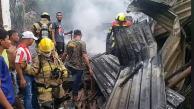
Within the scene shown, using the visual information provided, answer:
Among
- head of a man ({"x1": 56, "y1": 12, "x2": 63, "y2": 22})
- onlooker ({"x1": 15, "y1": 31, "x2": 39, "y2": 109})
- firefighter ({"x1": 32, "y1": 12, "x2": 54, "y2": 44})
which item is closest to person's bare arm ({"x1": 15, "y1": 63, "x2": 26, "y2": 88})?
onlooker ({"x1": 15, "y1": 31, "x2": 39, "y2": 109})

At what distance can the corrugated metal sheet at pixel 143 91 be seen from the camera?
6.17 meters

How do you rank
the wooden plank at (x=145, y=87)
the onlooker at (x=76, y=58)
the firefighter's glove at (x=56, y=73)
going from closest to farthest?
the wooden plank at (x=145, y=87), the firefighter's glove at (x=56, y=73), the onlooker at (x=76, y=58)

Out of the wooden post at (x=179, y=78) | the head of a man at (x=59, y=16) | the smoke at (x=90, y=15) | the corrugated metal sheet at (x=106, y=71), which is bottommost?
the smoke at (x=90, y=15)

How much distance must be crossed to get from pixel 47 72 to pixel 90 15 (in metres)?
17.8

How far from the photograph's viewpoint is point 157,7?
784 centimetres

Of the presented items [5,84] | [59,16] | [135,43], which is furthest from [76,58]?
[5,84]

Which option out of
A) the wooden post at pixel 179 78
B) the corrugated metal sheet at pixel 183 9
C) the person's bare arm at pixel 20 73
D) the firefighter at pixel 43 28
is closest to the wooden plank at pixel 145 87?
the wooden post at pixel 179 78

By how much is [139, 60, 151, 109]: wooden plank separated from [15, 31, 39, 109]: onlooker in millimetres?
1779

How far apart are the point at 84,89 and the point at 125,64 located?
166cm

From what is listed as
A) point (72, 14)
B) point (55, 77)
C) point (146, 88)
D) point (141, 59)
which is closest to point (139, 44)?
point (141, 59)

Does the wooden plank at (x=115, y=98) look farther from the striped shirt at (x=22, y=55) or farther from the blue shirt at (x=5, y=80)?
the blue shirt at (x=5, y=80)

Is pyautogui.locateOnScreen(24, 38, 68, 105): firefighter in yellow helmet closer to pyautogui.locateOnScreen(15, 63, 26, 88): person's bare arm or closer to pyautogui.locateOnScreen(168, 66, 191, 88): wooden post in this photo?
pyautogui.locateOnScreen(15, 63, 26, 88): person's bare arm

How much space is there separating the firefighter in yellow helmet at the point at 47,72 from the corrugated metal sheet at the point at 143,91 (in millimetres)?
920

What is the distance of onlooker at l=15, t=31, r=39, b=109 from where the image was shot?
677 centimetres
